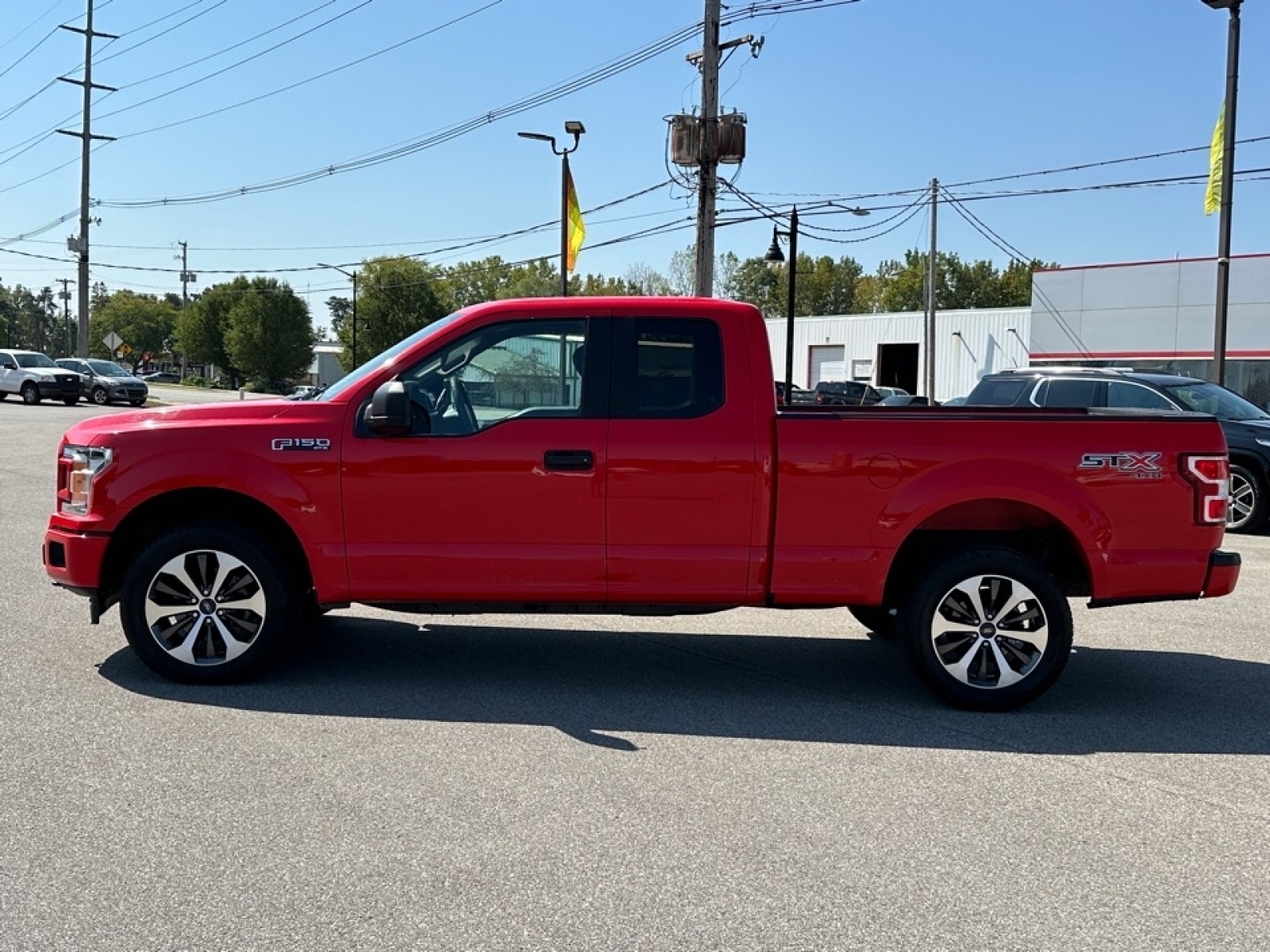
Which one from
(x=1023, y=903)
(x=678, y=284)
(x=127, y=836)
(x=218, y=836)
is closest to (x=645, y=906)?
(x=1023, y=903)

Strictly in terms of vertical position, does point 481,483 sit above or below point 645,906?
above

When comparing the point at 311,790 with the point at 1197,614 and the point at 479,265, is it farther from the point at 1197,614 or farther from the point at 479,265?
the point at 479,265

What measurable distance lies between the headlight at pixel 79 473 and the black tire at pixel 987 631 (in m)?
4.12

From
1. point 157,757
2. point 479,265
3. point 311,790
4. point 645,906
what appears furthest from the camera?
point 479,265

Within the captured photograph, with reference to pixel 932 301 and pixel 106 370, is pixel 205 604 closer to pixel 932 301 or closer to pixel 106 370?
pixel 932 301

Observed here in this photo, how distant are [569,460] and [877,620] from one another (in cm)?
247

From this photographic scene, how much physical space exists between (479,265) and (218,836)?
386 ft

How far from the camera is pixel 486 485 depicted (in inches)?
223

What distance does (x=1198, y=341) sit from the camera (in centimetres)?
3469

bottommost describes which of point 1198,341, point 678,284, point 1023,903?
point 1023,903

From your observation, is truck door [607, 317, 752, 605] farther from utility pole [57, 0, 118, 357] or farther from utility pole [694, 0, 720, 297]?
utility pole [57, 0, 118, 357]

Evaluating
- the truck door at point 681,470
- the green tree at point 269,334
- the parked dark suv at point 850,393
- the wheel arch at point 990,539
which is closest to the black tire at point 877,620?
the wheel arch at point 990,539

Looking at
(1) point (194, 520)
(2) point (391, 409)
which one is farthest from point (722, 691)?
(1) point (194, 520)

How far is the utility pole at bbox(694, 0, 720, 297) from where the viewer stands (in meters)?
19.7
